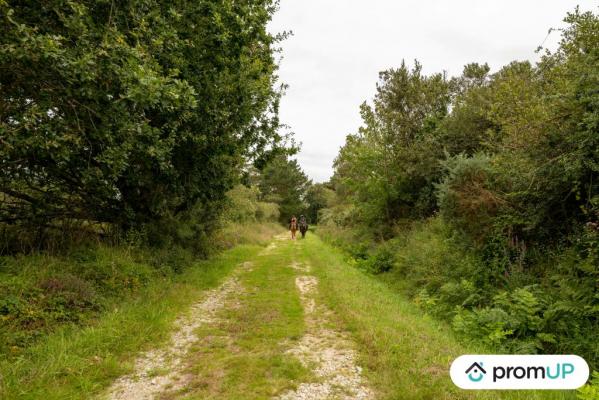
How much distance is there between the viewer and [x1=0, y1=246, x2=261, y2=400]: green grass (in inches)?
155

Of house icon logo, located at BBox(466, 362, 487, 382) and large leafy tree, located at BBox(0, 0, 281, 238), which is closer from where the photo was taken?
house icon logo, located at BBox(466, 362, 487, 382)

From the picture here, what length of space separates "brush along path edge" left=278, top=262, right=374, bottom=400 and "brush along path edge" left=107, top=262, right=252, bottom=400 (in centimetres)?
154

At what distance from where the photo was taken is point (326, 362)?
188 inches

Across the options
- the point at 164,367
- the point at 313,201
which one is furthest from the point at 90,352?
the point at 313,201

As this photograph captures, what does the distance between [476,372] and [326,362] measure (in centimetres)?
192

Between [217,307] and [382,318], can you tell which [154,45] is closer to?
[217,307]

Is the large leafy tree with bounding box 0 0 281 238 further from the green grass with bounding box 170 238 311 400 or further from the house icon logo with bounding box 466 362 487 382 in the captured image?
the house icon logo with bounding box 466 362 487 382

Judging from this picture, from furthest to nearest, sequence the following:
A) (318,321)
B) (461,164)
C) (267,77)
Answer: (267,77)
(461,164)
(318,321)

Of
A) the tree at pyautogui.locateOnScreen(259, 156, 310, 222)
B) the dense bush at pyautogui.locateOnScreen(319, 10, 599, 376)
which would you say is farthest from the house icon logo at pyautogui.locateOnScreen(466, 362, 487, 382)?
the tree at pyautogui.locateOnScreen(259, 156, 310, 222)

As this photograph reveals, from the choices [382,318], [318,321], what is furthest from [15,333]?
[382,318]

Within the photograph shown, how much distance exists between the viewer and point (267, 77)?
1130 cm

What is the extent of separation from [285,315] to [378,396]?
3263 mm

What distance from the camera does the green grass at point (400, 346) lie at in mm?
3887

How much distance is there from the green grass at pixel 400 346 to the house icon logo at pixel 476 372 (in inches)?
8.8
